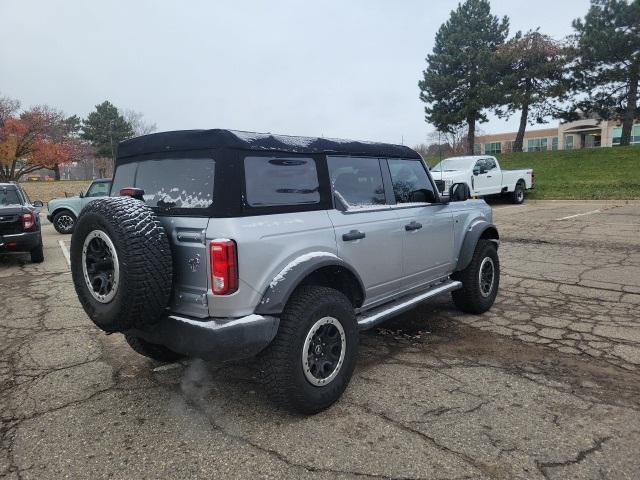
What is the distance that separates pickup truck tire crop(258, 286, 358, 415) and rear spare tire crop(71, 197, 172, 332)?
2.47 ft

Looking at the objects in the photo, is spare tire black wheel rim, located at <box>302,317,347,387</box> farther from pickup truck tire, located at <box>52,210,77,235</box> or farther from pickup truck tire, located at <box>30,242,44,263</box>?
pickup truck tire, located at <box>52,210,77,235</box>

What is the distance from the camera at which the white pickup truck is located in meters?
15.9

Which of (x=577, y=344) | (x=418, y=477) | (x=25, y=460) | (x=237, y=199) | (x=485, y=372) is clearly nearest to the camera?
(x=418, y=477)

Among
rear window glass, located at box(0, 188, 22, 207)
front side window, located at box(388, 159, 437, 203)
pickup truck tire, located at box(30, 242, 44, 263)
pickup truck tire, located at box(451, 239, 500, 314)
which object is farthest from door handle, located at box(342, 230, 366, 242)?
rear window glass, located at box(0, 188, 22, 207)

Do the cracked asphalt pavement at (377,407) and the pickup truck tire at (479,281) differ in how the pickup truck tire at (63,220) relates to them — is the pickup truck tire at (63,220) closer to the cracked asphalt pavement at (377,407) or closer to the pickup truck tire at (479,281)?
the cracked asphalt pavement at (377,407)

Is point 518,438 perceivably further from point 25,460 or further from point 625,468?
point 25,460

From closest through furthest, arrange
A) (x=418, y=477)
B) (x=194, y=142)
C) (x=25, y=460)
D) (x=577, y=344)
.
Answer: (x=418, y=477) → (x=25, y=460) → (x=194, y=142) → (x=577, y=344)

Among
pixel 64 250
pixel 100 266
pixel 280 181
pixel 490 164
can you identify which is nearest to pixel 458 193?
pixel 280 181

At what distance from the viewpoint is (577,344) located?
416cm

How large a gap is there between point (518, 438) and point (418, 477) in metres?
0.74

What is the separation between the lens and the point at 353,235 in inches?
133

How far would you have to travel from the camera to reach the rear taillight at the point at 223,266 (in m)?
2.62

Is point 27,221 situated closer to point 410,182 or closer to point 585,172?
point 410,182

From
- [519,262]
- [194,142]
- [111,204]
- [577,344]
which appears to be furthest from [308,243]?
[519,262]
